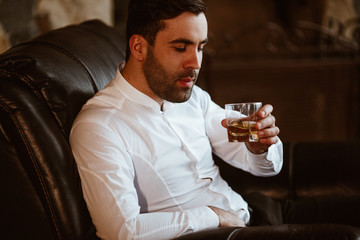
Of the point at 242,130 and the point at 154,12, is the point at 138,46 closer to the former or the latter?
the point at 154,12

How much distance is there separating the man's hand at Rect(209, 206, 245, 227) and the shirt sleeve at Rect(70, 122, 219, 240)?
0.09 ft

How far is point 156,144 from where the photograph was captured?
1.19 meters

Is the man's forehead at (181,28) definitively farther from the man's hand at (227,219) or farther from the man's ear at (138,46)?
the man's hand at (227,219)

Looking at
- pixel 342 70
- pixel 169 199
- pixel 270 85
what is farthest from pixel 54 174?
pixel 342 70

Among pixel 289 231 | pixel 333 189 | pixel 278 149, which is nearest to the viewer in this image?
pixel 289 231

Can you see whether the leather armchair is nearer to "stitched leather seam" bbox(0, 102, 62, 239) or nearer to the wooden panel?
"stitched leather seam" bbox(0, 102, 62, 239)

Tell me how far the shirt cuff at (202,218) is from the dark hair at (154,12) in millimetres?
470

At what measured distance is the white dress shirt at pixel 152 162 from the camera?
1.02 m

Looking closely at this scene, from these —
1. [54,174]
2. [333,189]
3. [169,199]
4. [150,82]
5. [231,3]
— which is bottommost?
[333,189]

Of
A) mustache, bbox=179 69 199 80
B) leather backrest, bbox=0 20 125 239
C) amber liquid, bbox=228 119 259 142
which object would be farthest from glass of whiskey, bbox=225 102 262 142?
leather backrest, bbox=0 20 125 239

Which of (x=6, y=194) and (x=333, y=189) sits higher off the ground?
(x=6, y=194)

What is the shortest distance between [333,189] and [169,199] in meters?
0.63

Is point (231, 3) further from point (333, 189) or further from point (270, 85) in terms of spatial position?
point (333, 189)

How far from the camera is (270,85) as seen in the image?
3062mm
